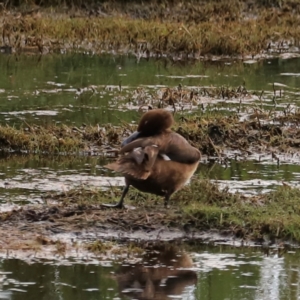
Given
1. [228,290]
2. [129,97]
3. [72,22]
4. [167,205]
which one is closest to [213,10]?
[72,22]

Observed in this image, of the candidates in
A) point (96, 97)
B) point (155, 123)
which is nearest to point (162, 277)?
point (155, 123)

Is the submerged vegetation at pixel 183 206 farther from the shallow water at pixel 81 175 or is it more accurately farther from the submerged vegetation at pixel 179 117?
the shallow water at pixel 81 175

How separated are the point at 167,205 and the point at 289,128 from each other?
3693 millimetres

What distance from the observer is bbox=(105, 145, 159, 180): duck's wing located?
285 inches

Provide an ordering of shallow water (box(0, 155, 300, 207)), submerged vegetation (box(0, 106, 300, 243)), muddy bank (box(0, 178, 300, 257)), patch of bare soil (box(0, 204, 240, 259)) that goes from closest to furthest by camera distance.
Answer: patch of bare soil (box(0, 204, 240, 259)) < muddy bank (box(0, 178, 300, 257)) < submerged vegetation (box(0, 106, 300, 243)) < shallow water (box(0, 155, 300, 207))

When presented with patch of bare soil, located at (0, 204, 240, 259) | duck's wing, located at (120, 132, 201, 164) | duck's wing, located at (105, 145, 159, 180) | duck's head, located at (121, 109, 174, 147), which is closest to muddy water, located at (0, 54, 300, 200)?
patch of bare soil, located at (0, 204, 240, 259)

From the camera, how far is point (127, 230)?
24.1ft

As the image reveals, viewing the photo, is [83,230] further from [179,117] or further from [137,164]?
[179,117]

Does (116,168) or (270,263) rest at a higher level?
(116,168)

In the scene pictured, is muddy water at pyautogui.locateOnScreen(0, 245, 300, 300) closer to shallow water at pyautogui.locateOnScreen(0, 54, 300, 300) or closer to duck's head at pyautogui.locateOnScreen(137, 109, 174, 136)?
shallow water at pyautogui.locateOnScreen(0, 54, 300, 300)

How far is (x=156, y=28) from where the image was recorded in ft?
58.5

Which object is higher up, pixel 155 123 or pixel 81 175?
pixel 155 123

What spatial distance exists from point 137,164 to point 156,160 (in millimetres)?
255

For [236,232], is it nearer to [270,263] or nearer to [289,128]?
[270,263]
